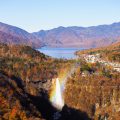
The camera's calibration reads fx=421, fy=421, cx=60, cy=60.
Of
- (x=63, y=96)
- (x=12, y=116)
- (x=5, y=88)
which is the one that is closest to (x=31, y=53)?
(x=63, y=96)

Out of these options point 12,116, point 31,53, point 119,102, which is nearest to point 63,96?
point 119,102

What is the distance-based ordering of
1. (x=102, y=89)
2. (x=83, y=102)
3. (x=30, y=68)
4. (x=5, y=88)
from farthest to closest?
(x=30, y=68) → (x=102, y=89) → (x=83, y=102) → (x=5, y=88)

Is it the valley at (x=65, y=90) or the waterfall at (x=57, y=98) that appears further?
the waterfall at (x=57, y=98)

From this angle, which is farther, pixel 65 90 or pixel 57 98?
pixel 65 90

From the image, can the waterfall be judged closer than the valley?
No

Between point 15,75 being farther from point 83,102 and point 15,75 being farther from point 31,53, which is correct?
point 31,53

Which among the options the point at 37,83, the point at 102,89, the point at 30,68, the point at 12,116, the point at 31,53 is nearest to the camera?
the point at 12,116

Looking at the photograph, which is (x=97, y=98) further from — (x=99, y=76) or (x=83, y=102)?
(x=99, y=76)

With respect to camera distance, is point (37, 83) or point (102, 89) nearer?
point (102, 89)

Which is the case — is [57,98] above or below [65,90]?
below
